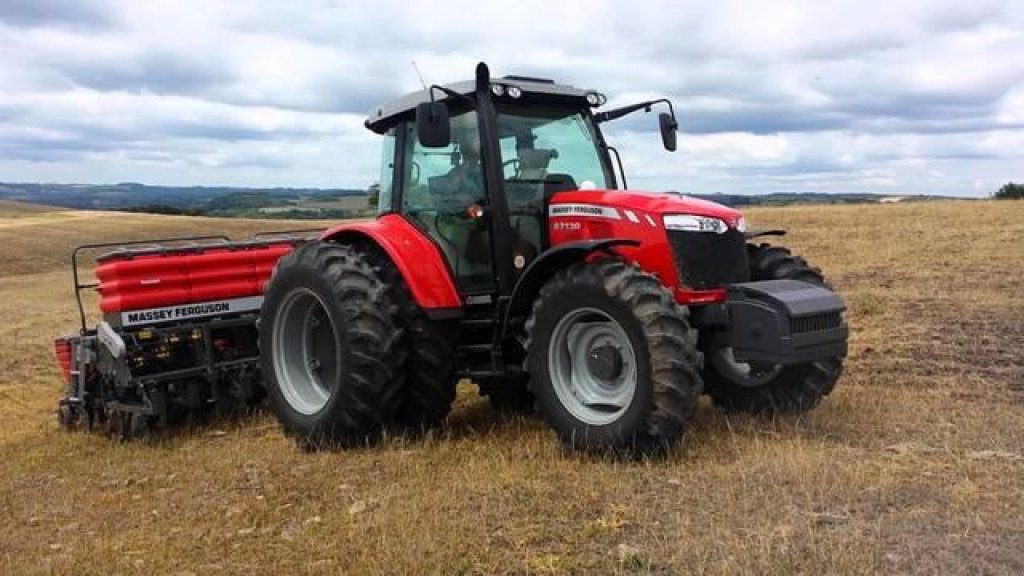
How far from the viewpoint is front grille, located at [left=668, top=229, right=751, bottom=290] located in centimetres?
609

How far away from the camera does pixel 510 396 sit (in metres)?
7.76

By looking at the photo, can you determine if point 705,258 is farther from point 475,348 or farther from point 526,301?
point 475,348

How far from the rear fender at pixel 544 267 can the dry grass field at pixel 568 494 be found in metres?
0.90

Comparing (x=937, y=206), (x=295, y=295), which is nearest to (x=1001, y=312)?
(x=295, y=295)

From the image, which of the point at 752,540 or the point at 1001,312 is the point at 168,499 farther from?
the point at 1001,312

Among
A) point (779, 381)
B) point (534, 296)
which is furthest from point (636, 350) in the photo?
point (779, 381)

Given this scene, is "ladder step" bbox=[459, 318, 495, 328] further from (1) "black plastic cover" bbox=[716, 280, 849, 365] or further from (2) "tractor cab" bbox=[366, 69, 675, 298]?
(1) "black plastic cover" bbox=[716, 280, 849, 365]

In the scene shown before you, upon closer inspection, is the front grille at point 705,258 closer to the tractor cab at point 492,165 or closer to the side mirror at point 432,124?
the tractor cab at point 492,165

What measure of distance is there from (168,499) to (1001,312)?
9.06m

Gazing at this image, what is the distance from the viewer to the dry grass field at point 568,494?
4199mm

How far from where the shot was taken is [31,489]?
6.59 metres

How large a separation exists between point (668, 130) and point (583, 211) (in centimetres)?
141

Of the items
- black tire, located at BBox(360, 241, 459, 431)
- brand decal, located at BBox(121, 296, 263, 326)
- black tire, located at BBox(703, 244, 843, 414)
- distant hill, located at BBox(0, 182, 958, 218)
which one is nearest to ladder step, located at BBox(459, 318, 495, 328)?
black tire, located at BBox(360, 241, 459, 431)

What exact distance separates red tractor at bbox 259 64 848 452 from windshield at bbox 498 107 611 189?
0.01 m
